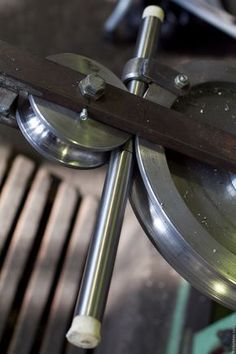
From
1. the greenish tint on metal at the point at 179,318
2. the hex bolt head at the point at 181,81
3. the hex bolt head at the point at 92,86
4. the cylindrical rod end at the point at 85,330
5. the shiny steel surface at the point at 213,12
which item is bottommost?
the cylindrical rod end at the point at 85,330

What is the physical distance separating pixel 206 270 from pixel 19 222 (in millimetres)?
567

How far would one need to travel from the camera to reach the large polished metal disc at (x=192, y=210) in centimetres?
60

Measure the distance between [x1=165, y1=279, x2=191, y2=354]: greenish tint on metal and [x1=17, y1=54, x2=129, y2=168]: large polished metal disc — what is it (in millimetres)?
506

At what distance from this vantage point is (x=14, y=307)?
1.02 metres

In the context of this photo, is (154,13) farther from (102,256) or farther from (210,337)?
(210,337)

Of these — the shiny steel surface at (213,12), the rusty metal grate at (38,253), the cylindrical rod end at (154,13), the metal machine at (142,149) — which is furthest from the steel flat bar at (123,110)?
the shiny steel surface at (213,12)

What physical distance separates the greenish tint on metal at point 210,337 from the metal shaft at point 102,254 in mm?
290

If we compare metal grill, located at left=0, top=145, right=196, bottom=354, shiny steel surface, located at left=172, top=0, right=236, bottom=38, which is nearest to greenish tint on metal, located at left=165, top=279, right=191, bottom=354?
metal grill, located at left=0, top=145, right=196, bottom=354

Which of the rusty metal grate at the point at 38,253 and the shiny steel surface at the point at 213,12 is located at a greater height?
the shiny steel surface at the point at 213,12

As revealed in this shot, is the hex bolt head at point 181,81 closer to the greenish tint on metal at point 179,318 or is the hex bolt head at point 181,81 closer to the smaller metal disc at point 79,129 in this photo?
the smaller metal disc at point 79,129

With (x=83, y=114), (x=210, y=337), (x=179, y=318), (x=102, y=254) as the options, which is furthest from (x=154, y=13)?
(x=179, y=318)

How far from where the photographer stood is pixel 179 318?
1.14 m

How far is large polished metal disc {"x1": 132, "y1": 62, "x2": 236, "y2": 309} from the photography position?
23.7 inches

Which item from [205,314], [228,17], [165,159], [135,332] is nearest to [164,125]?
[165,159]
